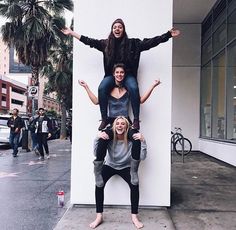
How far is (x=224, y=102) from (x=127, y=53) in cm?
650

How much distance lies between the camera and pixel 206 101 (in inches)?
502

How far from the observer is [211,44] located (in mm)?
12250

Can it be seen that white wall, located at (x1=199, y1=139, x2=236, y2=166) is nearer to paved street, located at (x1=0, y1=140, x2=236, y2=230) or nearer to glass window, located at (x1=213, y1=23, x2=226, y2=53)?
paved street, located at (x1=0, y1=140, x2=236, y2=230)

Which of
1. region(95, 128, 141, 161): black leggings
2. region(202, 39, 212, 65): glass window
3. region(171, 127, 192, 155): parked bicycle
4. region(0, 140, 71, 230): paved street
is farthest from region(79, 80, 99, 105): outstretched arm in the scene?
region(202, 39, 212, 65): glass window

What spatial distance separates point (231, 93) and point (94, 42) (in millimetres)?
6338

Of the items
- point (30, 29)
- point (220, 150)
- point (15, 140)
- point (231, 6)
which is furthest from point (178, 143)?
point (30, 29)

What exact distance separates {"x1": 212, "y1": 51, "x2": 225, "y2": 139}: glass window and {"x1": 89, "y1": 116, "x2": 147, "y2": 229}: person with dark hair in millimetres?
6720

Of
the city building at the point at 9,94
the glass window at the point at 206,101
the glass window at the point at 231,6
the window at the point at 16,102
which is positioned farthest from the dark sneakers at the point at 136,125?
the window at the point at 16,102

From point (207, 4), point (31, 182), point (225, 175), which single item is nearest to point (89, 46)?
point (31, 182)

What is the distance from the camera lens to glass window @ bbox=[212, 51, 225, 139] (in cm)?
1078

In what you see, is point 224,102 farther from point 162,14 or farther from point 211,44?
point 162,14

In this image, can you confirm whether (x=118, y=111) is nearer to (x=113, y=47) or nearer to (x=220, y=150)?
(x=113, y=47)

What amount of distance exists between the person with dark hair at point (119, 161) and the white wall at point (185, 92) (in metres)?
9.09

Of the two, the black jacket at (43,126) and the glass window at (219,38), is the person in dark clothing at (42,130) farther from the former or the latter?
the glass window at (219,38)
